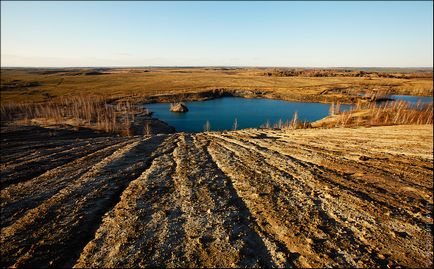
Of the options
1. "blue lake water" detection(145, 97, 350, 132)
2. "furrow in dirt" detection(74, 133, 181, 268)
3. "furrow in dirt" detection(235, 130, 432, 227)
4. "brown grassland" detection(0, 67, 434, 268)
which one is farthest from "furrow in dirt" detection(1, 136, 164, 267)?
"blue lake water" detection(145, 97, 350, 132)

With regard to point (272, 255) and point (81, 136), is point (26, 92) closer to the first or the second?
point (81, 136)

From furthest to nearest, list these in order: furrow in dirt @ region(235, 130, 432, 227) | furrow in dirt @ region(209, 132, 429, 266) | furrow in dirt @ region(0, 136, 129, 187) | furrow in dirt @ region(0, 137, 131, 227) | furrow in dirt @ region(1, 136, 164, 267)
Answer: furrow in dirt @ region(0, 136, 129, 187) → furrow in dirt @ region(235, 130, 432, 227) → furrow in dirt @ region(0, 137, 131, 227) → furrow in dirt @ region(1, 136, 164, 267) → furrow in dirt @ region(209, 132, 429, 266)

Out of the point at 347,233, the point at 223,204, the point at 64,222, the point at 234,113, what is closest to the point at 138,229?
the point at 64,222

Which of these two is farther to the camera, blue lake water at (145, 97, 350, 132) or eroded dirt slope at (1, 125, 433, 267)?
blue lake water at (145, 97, 350, 132)

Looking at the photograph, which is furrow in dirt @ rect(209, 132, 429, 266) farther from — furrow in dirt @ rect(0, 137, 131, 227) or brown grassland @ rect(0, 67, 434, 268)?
furrow in dirt @ rect(0, 137, 131, 227)

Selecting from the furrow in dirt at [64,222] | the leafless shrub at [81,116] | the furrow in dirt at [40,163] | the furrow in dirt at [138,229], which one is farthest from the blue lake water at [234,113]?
the furrow in dirt at [138,229]

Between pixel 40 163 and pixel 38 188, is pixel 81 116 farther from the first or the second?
pixel 38 188

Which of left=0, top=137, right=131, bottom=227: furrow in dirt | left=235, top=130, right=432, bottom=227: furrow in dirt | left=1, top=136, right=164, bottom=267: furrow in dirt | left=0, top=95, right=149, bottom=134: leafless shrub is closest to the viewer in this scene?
left=1, top=136, right=164, bottom=267: furrow in dirt
